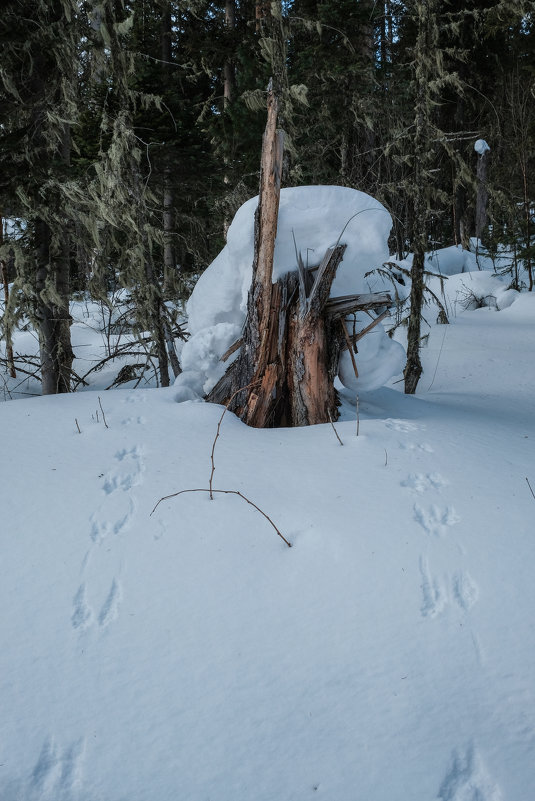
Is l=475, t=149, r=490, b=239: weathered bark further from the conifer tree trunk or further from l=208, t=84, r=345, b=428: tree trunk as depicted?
l=208, t=84, r=345, b=428: tree trunk

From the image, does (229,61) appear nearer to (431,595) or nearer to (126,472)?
(126,472)

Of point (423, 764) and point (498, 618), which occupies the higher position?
point (498, 618)

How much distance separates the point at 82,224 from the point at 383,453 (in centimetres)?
424

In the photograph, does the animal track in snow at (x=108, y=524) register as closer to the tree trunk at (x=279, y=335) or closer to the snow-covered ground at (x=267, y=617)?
the snow-covered ground at (x=267, y=617)

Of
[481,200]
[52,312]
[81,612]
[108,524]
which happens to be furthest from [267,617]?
[481,200]

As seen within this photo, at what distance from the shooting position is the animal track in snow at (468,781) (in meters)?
1.63

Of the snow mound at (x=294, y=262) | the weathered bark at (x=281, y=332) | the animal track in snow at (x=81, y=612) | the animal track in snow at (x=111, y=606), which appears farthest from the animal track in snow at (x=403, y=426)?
the animal track in snow at (x=81, y=612)

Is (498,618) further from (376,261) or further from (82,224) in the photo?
(82,224)

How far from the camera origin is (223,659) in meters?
2.08

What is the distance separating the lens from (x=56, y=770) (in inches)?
68.6

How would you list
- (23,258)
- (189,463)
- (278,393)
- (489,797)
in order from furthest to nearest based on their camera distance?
(23,258) < (278,393) < (189,463) < (489,797)

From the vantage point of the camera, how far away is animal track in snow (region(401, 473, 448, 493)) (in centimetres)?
302

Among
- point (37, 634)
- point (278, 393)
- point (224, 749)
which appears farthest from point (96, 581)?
point (278, 393)

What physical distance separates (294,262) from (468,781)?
11.6 ft
